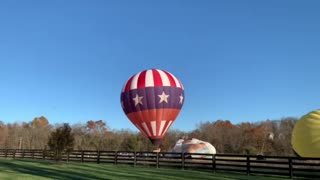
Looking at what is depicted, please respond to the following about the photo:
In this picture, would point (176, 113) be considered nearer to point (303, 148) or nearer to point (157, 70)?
point (157, 70)

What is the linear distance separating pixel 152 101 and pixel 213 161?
7075mm

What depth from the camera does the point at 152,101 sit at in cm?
2653

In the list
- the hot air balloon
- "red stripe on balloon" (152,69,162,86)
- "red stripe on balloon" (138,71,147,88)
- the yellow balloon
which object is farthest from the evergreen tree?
the yellow balloon

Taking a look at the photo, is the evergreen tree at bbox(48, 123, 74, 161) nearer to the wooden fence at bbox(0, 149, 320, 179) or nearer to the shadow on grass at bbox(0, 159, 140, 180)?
the wooden fence at bbox(0, 149, 320, 179)

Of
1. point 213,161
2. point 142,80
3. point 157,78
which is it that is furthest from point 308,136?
point 142,80

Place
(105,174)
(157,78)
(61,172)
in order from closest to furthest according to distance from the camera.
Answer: (105,174) < (61,172) < (157,78)

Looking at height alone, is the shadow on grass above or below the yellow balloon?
below

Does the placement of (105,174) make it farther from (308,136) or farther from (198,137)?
(198,137)

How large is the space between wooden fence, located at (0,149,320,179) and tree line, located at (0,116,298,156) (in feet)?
68.3

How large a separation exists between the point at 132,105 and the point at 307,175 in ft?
43.6

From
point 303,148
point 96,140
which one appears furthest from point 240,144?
point 303,148

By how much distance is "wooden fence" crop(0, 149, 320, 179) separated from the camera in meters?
18.2

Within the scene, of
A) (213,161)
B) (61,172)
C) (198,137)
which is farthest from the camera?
(198,137)

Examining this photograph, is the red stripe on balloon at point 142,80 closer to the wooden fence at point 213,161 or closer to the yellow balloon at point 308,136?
the wooden fence at point 213,161
